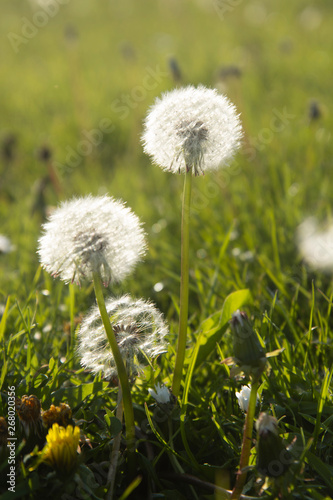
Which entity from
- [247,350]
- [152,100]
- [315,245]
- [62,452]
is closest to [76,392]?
[62,452]

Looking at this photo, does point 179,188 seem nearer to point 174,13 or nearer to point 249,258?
point 249,258

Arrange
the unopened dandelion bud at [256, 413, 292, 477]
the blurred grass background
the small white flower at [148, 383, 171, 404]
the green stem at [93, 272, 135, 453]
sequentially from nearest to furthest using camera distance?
the unopened dandelion bud at [256, 413, 292, 477] → the green stem at [93, 272, 135, 453] → the small white flower at [148, 383, 171, 404] → the blurred grass background

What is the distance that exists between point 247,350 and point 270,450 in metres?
0.19

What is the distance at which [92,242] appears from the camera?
42.4 inches

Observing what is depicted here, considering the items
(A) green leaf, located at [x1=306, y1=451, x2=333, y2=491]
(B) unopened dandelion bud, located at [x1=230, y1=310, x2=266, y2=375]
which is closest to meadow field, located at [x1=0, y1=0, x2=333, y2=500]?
(A) green leaf, located at [x1=306, y1=451, x2=333, y2=491]

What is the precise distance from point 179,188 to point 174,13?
6489mm

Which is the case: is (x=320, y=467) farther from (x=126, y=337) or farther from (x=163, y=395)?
(x=126, y=337)

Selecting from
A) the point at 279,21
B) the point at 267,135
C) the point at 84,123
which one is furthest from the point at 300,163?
the point at 279,21

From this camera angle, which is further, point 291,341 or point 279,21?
point 279,21

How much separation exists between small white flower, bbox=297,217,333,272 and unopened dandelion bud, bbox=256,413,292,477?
3.65 feet

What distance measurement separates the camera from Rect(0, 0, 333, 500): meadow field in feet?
3.65

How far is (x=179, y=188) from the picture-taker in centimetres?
312

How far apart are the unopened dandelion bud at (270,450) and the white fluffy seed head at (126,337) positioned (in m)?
0.36

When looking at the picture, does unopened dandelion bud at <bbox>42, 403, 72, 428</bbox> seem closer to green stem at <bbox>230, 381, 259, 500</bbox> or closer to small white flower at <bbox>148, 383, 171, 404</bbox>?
small white flower at <bbox>148, 383, 171, 404</bbox>
